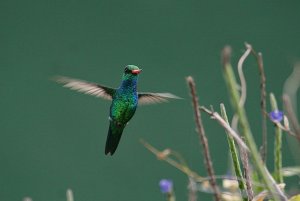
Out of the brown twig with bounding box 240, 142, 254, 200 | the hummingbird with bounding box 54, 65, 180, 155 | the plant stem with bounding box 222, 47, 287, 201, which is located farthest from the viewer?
the hummingbird with bounding box 54, 65, 180, 155

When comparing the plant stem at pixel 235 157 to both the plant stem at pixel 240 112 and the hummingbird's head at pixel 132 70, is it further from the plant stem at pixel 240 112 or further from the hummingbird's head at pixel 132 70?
the hummingbird's head at pixel 132 70

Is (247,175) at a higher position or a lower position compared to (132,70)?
lower

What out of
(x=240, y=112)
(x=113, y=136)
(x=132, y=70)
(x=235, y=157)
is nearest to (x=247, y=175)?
(x=235, y=157)

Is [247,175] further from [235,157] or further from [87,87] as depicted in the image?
[87,87]

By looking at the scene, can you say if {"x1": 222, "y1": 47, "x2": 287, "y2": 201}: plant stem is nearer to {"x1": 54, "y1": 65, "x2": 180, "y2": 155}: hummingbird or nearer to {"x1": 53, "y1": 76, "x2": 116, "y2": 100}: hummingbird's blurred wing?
{"x1": 53, "y1": 76, "x2": 116, "y2": 100}: hummingbird's blurred wing

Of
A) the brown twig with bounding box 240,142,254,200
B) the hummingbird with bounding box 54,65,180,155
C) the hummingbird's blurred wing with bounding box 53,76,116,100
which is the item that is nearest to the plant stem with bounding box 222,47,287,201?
the brown twig with bounding box 240,142,254,200

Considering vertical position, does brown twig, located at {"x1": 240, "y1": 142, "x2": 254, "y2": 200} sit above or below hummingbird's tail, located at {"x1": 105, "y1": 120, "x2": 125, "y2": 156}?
below
